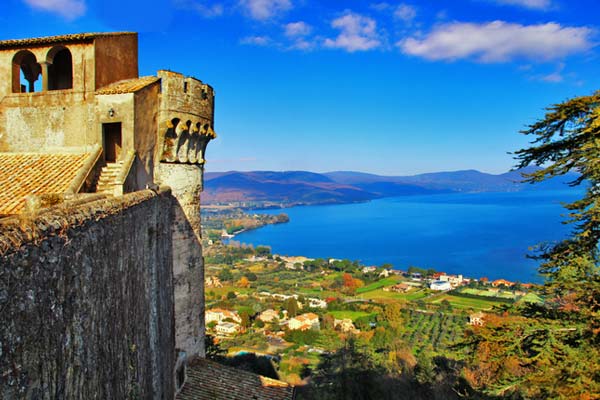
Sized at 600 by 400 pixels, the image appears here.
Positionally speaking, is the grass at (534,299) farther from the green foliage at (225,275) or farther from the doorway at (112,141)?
the green foliage at (225,275)

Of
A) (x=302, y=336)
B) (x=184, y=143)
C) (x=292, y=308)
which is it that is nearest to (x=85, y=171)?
(x=184, y=143)

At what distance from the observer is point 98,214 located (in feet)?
16.4

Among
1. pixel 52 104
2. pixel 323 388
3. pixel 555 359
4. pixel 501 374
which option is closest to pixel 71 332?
pixel 555 359

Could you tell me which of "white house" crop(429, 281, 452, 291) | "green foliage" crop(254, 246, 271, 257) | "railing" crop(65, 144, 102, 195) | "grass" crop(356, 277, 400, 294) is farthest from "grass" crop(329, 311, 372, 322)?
"green foliage" crop(254, 246, 271, 257)

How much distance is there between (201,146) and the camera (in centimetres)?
1341

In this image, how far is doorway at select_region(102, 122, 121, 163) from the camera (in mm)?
11539

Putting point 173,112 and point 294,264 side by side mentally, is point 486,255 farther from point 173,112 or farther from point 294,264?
point 173,112

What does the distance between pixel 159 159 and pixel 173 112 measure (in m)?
1.33

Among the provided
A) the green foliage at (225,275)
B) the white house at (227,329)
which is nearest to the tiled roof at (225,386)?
the white house at (227,329)

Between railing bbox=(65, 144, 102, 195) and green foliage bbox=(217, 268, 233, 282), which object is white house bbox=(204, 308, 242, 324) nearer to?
green foliage bbox=(217, 268, 233, 282)

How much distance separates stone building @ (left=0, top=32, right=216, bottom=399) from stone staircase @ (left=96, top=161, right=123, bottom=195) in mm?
36

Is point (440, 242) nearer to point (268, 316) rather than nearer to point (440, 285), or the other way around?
point (440, 285)

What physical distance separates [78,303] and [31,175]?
6942 millimetres

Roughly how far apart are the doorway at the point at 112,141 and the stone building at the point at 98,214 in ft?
0.10
